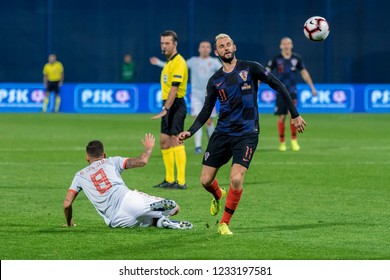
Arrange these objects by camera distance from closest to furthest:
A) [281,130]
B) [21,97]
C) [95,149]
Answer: [95,149] → [281,130] → [21,97]

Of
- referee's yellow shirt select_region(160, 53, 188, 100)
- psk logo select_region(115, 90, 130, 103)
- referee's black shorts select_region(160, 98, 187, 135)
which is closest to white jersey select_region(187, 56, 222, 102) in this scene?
referee's yellow shirt select_region(160, 53, 188, 100)

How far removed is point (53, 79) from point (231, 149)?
28298 millimetres

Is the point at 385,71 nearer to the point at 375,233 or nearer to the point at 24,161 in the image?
the point at 24,161

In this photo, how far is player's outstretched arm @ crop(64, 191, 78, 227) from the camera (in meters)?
11.5

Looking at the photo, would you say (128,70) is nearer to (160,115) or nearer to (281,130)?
(281,130)

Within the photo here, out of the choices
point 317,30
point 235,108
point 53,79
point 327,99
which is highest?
point 317,30

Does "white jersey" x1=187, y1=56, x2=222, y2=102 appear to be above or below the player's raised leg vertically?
above

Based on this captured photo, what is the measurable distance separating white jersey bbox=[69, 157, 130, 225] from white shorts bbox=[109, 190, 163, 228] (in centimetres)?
6

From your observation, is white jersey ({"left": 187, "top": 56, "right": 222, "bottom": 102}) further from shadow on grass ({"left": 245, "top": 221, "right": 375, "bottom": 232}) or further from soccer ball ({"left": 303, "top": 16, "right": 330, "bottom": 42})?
shadow on grass ({"left": 245, "top": 221, "right": 375, "bottom": 232})

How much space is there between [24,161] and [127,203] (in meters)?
9.05

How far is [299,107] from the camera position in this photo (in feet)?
128

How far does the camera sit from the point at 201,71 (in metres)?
23.1

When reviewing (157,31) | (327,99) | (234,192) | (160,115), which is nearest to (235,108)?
(234,192)
